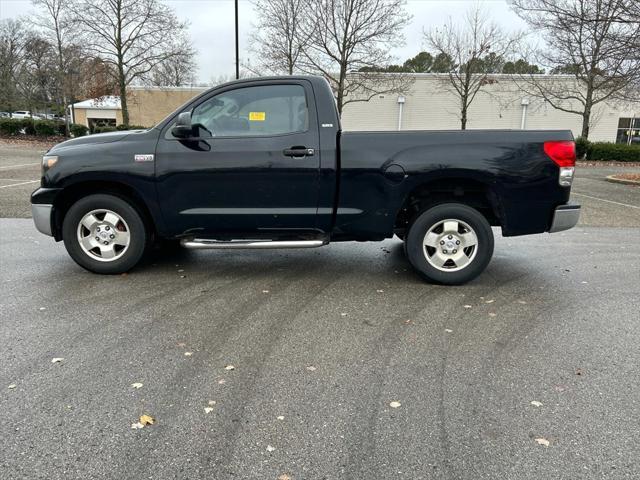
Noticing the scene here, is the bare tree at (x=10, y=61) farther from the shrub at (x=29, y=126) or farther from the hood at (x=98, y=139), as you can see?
the hood at (x=98, y=139)

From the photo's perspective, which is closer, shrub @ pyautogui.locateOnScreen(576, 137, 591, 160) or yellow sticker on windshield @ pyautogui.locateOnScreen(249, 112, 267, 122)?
yellow sticker on windshield @ pyautogui.locateOnScreen(249, 112, 267, 122)

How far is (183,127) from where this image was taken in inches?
190

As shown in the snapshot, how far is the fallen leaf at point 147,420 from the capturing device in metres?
2.75

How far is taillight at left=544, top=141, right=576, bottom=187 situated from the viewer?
16.3 ft

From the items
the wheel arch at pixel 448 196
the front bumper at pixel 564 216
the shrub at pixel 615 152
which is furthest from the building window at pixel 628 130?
the wheel arch at pixel 448 196

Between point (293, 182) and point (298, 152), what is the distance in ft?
0.95

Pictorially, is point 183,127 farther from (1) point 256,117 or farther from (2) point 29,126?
(2) point 29,126

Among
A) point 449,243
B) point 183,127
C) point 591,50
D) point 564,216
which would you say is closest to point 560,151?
point 564,216

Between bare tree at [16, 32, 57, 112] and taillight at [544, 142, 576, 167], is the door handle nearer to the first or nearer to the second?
taillight at [544, 142, 576, 167]

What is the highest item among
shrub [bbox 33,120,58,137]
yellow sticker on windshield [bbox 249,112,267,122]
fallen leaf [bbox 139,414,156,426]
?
shrub [bbox 33,120,58,137]

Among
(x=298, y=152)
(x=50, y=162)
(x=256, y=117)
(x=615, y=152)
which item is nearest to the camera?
(x=298, y=152)

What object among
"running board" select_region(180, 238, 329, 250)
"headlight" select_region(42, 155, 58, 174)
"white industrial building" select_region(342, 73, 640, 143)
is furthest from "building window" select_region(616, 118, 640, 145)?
"headlight" select_region(42, 155, 58, 174)

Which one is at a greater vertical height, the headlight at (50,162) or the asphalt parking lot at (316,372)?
the headlight at (50,162)

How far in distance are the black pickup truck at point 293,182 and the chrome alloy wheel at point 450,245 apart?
1 cm
